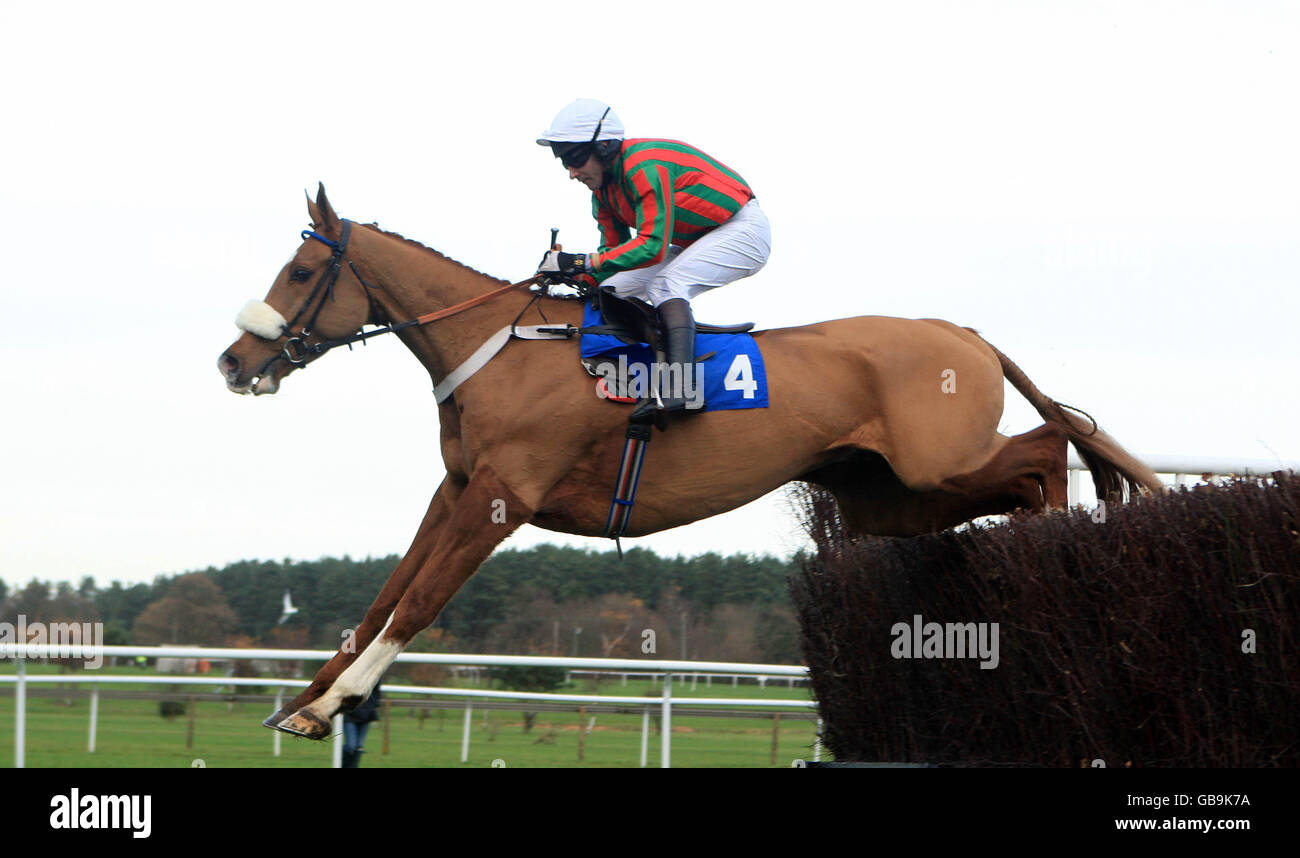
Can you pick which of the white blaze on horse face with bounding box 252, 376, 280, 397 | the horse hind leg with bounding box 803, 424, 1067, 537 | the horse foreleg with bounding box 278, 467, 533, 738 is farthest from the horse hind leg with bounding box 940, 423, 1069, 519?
the white blaze on horse face with bounding box 252, 376, 280, 397

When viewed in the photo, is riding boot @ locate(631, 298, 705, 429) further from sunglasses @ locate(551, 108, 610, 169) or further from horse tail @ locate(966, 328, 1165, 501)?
horse tail @ locate(966, 328, 1165, 501)

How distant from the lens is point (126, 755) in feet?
29.1

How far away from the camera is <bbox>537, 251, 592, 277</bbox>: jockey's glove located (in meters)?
4.48

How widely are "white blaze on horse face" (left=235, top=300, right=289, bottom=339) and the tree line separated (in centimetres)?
1093

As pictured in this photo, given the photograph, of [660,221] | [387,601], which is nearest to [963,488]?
[660,221]

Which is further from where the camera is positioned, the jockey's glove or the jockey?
the jockey's glove

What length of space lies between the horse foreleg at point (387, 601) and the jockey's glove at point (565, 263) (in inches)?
33.2

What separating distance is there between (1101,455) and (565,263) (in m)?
2.24

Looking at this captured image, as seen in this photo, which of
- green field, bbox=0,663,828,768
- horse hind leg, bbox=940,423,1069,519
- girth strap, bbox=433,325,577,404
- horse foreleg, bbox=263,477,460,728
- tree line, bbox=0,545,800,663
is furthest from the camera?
tree line, bbox=0,545,800,663

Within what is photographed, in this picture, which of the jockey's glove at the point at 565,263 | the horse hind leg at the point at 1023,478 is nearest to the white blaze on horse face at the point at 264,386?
the jockey's glove at the point at 565,263

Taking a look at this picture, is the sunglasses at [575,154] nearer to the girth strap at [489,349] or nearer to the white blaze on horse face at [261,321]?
the girth strap at [489,349]
